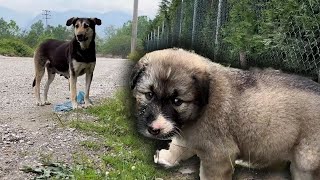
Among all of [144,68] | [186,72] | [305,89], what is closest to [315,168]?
[305,89]

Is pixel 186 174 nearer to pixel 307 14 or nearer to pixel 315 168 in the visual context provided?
pixel 315 168

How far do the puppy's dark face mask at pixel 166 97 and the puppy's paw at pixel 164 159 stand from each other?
2.61ft

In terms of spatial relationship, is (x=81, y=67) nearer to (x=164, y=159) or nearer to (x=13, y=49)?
(x=164, y=159)

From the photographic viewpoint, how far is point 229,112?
3.91 meters

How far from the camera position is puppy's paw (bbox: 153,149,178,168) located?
452 cm

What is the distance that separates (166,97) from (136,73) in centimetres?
33

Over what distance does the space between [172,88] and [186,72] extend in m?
0.19

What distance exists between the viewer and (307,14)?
532cm

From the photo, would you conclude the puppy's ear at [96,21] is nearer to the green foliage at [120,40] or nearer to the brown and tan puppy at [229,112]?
the brown and tan puppy at [229,112]

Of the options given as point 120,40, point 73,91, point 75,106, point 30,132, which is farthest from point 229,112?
point 120,40

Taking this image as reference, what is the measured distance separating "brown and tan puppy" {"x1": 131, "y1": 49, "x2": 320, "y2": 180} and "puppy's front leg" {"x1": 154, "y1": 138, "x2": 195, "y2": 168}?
16cm

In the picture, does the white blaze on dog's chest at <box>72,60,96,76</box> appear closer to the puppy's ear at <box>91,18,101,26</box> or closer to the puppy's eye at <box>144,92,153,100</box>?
the puppy's ear at <box>91,18,101,26</box>

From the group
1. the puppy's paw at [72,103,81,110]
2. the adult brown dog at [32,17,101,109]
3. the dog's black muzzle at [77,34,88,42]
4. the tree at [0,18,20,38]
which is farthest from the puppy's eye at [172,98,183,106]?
the tree at [0,18,20,38]

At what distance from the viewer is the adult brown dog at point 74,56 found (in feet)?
33.4
